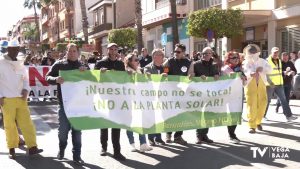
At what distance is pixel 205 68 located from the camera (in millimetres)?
8531

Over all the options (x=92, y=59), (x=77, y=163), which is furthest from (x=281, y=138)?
(x=92, y=59)

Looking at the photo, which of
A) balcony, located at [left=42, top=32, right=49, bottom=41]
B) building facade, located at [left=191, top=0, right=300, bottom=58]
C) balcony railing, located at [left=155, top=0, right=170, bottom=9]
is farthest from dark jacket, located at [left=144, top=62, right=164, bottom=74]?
balcony, located at [left=42, top=32, right=49, bottom=41]

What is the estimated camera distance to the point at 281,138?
876 centimetres

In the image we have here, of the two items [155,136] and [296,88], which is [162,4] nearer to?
[296,88]

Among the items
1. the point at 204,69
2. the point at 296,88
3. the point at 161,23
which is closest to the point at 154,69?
the point at 204,69

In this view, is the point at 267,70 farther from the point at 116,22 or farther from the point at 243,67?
the point at 116,22

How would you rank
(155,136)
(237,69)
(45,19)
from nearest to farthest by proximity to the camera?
(155,136)
(237,69)
(45,19)

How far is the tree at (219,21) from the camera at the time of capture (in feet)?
73.6

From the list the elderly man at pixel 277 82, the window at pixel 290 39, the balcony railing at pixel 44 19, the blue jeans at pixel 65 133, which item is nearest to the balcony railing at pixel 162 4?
the window at pixel 290 39

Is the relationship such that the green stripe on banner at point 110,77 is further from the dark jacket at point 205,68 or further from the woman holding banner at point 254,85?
the woman holding banner at point 254,85

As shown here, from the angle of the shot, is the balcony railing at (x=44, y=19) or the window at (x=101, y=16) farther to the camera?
the balcony railing at (x=44, y=19)

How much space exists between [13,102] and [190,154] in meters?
2.98

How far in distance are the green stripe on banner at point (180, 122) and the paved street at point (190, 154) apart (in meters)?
0.39

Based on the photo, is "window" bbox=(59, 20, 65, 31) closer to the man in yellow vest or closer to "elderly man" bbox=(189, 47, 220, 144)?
the man in yellow vest
